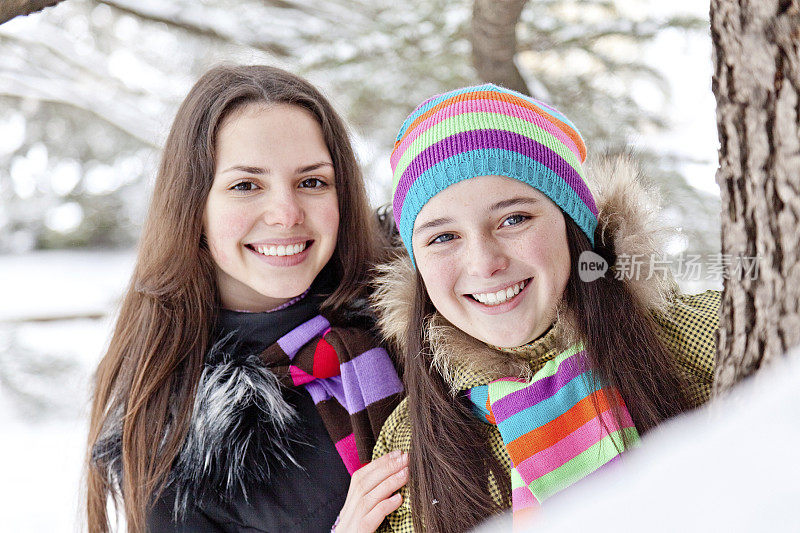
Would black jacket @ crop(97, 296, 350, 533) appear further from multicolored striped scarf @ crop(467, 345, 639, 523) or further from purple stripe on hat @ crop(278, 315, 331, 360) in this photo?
multicolored striped scarf @ crop(467, 345, 639, 523)

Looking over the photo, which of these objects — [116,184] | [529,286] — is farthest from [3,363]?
[529,286]

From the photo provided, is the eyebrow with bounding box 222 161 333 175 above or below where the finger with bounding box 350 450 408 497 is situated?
above

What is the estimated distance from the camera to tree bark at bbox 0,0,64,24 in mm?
1908

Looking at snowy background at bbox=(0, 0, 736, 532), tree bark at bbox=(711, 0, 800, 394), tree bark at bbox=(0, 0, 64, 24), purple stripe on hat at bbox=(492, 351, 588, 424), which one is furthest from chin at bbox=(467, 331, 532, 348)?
snowy background at bbox=(0, 0, 736, 532)

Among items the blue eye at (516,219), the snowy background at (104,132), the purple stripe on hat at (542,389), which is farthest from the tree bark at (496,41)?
the purple stripe on hat at (542,389)

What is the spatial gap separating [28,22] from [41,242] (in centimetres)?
163

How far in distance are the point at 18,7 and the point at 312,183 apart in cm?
95

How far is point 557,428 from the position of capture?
187 centimetres

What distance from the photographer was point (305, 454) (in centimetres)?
242

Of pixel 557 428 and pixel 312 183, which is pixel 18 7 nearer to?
pixel 312 183

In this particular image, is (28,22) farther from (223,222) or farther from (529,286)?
(529,286)

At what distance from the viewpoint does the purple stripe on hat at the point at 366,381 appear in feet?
7.66

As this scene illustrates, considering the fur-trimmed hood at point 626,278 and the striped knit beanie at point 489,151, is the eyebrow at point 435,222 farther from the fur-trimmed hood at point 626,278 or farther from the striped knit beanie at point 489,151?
the fur-trimmed hood at point 626,278

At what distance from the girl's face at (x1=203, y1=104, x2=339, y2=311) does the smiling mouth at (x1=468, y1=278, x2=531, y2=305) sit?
0.71m
